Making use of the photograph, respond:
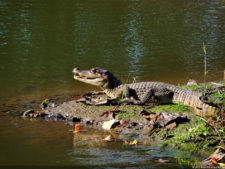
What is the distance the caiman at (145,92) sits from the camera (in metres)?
5.33

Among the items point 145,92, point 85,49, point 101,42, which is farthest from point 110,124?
point 101,42

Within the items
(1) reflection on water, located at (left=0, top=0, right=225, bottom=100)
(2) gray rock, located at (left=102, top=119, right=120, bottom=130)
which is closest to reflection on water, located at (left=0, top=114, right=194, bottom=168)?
(2) gray rock, located at (left=102, top=119, right=120, bottom=130)

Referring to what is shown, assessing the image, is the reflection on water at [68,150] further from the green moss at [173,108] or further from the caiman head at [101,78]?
the caiman head at [101,78]

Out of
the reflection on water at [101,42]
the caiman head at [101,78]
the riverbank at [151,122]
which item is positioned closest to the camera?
the riverbank at [151,122]

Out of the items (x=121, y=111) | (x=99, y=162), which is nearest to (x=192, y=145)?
(x=99, y=162)

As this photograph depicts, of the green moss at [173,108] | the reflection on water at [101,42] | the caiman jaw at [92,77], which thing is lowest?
the reflection on water at [101,42]

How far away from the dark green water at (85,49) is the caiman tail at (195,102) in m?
1.20

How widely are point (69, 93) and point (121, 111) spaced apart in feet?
7.24

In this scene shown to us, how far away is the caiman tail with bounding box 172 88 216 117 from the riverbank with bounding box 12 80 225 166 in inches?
3.3

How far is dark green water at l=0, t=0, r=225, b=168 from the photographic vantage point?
4.97m

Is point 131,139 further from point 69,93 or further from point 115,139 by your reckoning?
point 69,93

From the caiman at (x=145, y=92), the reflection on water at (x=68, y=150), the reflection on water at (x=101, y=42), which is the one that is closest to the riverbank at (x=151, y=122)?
the caiman at (x=145, y=92)

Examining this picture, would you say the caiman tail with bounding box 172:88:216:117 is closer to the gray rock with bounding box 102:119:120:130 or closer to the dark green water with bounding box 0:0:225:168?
the gray rock with bounding box 102:119:120:130

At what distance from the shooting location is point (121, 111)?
552 centimetres
